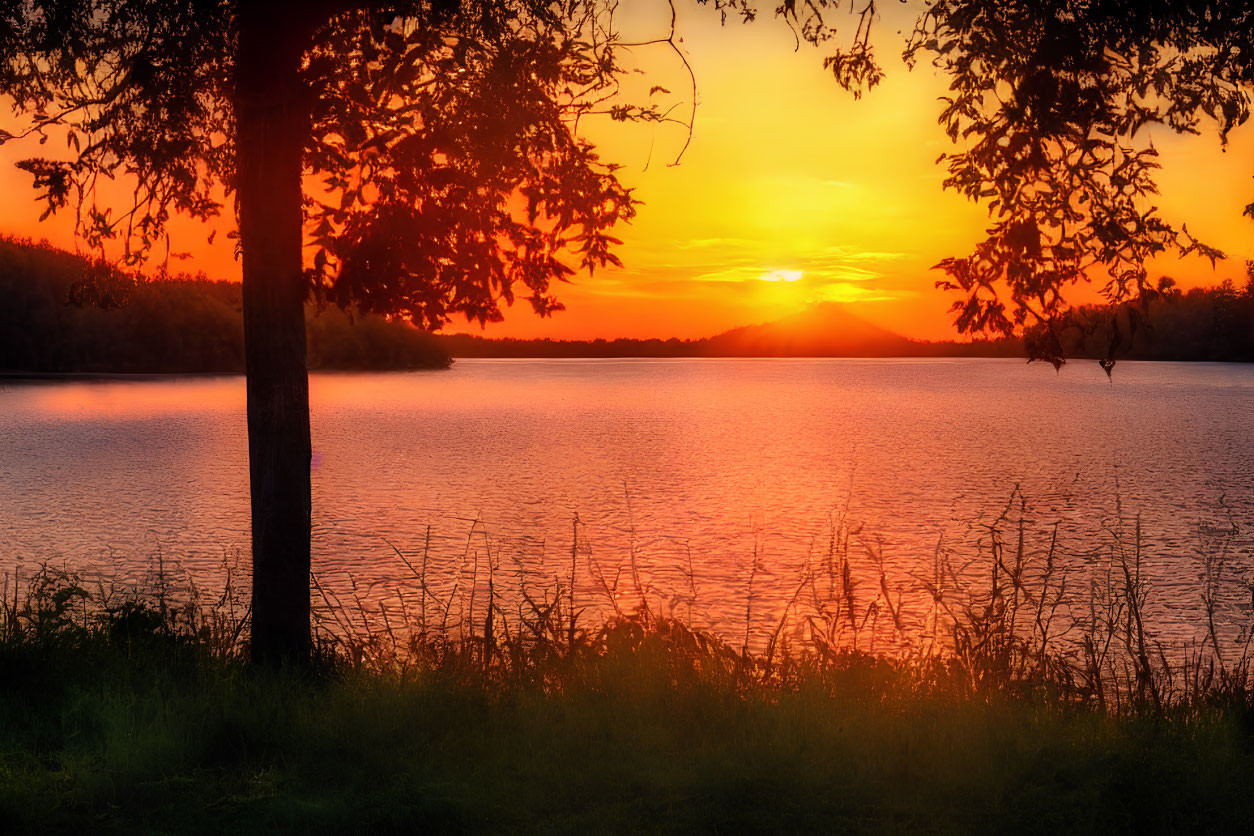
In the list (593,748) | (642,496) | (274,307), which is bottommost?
(642,496)

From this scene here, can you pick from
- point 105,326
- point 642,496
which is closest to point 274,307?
point 642,496

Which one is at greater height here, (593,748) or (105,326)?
(105,326)

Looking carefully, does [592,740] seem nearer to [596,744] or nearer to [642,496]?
[596,744]

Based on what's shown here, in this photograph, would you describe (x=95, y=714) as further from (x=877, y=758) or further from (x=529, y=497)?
(x=529, y=497)

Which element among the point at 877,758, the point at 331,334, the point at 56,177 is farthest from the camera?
the point at 331,334

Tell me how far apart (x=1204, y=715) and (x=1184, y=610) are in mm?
8899

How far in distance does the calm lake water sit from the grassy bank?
276cm

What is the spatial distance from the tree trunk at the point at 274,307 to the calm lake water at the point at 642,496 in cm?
382

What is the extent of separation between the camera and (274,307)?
893 cm

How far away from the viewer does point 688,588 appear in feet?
57.8

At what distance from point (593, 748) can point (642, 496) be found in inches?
965

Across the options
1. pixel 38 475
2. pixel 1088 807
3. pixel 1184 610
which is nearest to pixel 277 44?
pixel 1088 807

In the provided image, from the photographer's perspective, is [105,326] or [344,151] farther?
[105,326]

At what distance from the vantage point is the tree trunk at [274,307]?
8.84 m
